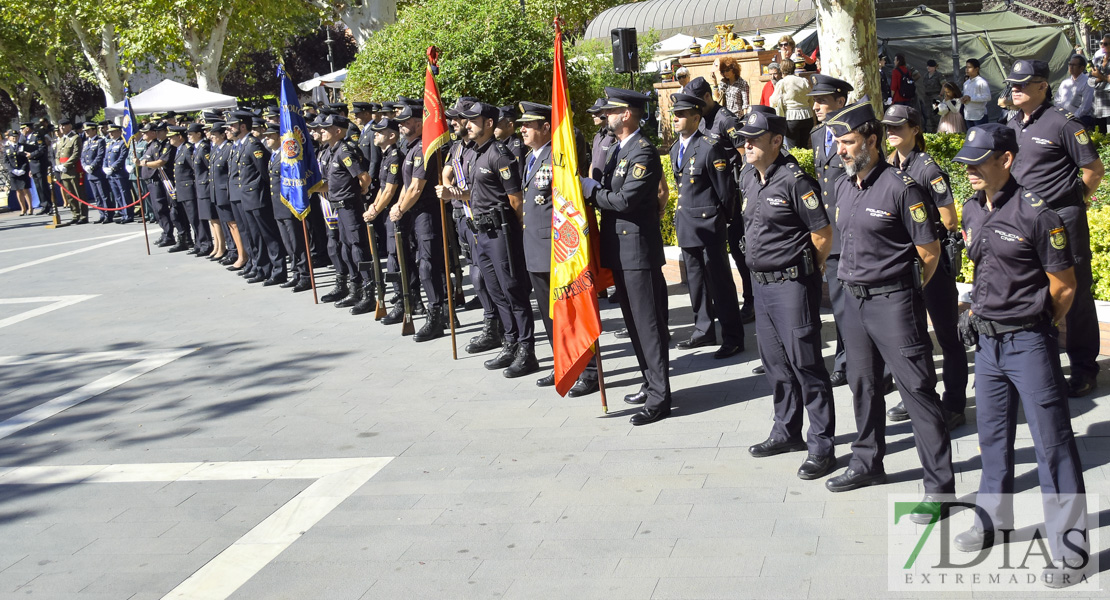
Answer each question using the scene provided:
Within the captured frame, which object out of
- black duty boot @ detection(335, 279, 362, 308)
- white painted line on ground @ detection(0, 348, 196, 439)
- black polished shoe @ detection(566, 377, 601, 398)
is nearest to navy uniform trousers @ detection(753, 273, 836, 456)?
black polished shoe @ detection(566, 377, 601, 398)

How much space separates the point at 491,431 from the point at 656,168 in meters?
1.97

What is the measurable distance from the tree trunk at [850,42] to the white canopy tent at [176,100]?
16721 millimetres

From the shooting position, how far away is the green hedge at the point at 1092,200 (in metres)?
7.10

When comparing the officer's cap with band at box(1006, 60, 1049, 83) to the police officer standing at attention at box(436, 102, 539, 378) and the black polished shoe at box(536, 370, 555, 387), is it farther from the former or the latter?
the black polished shoe at box(536, 370, 555, 387)

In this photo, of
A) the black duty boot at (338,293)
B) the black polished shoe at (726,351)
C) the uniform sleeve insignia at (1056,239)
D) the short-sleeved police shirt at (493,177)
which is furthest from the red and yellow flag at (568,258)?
the black duty boot at (338,293)

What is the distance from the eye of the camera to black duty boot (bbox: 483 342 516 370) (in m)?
8.29

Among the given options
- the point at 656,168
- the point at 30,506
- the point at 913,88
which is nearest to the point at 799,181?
the point at 656,168

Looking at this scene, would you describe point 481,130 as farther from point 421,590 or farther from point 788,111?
point 788,111

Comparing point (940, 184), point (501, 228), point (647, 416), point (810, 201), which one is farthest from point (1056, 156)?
point (501, 228)

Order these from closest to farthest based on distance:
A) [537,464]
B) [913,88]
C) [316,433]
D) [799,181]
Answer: [799,181]
[537,464]
[316,433]
[913,88]

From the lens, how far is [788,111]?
12203mm

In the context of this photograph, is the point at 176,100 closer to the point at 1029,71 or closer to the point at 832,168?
the point at 832,168

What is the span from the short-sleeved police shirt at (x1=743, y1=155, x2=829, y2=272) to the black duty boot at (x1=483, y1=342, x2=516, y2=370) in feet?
10.1

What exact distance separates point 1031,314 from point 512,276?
4.52 m
